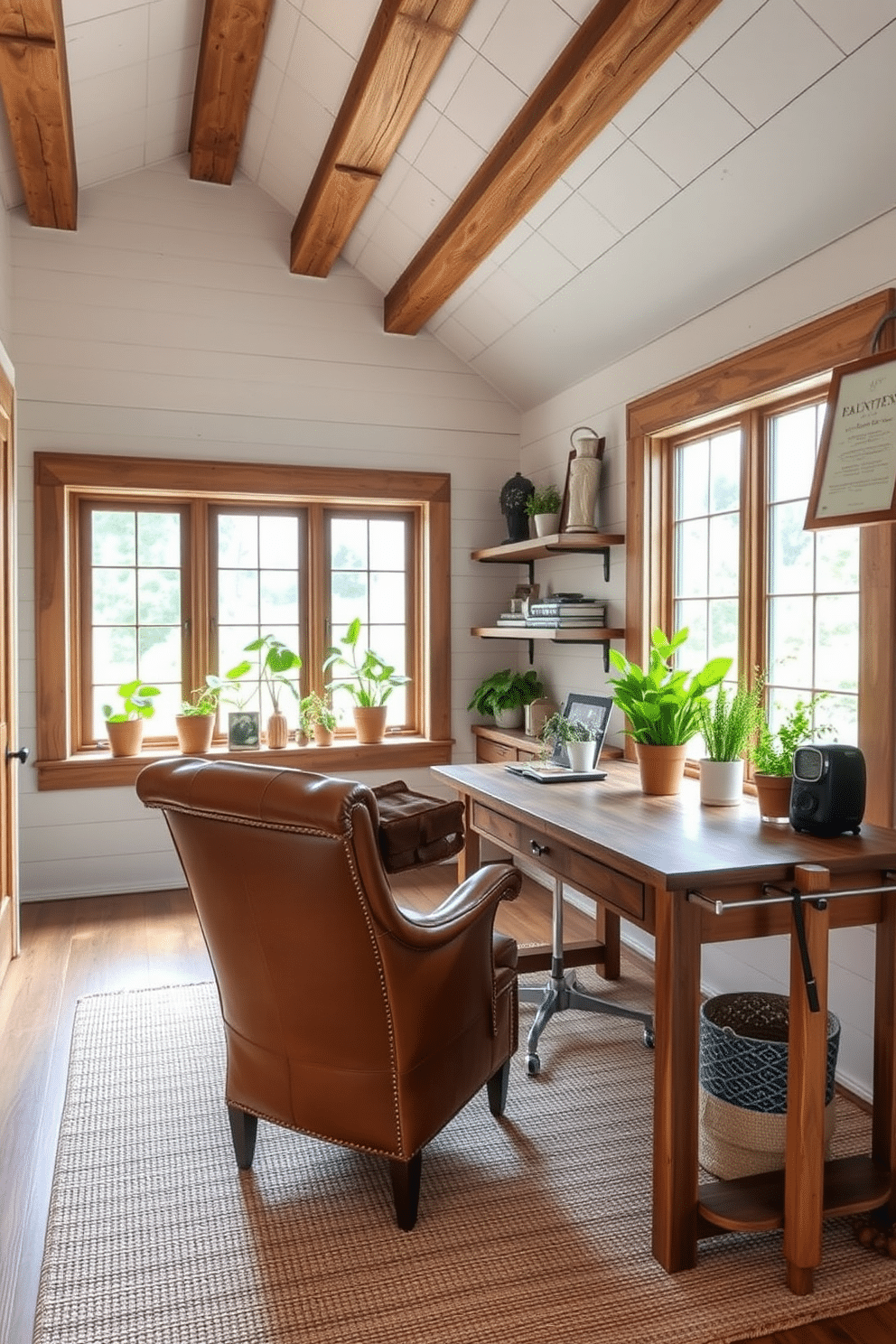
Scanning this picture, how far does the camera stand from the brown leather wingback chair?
6.09 ft

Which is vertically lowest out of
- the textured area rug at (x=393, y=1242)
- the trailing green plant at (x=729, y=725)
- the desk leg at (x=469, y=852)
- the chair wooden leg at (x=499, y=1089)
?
the textured area rug at (x=393, y=1242)

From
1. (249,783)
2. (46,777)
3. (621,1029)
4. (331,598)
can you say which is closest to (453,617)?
(331,598)

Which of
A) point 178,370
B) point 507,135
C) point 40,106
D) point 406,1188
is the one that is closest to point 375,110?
point 507,135

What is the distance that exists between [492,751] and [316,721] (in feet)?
3.00

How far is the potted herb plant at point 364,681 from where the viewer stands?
4855 mm

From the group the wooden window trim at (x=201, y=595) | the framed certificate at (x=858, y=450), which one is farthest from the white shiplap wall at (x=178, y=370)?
the framed certificate at (x=858, y=450)

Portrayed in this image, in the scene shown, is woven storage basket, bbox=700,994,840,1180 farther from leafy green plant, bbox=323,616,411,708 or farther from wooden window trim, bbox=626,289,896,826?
leafy green plant, bbox=323,616,411,708

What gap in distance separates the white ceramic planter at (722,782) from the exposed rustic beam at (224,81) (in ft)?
9.37

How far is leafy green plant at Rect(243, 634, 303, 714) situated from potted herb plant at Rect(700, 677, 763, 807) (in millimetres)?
2509

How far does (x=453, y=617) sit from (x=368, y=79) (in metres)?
2.64

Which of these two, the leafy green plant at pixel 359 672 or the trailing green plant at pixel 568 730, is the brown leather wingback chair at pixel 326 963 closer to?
the trailing green plant at pixel 568 730

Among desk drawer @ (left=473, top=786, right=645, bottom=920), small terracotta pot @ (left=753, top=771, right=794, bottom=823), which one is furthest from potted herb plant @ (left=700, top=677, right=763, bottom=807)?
desk drawer @ (left=473, top=786, right=645, bottom=920)

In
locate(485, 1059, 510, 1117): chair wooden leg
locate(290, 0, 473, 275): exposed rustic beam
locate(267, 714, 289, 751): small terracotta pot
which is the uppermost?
locate(290, 0, 473, 275): exposed rustic beam

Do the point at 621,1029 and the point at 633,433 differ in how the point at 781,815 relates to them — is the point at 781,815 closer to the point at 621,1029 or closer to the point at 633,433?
the point at 621,1029
